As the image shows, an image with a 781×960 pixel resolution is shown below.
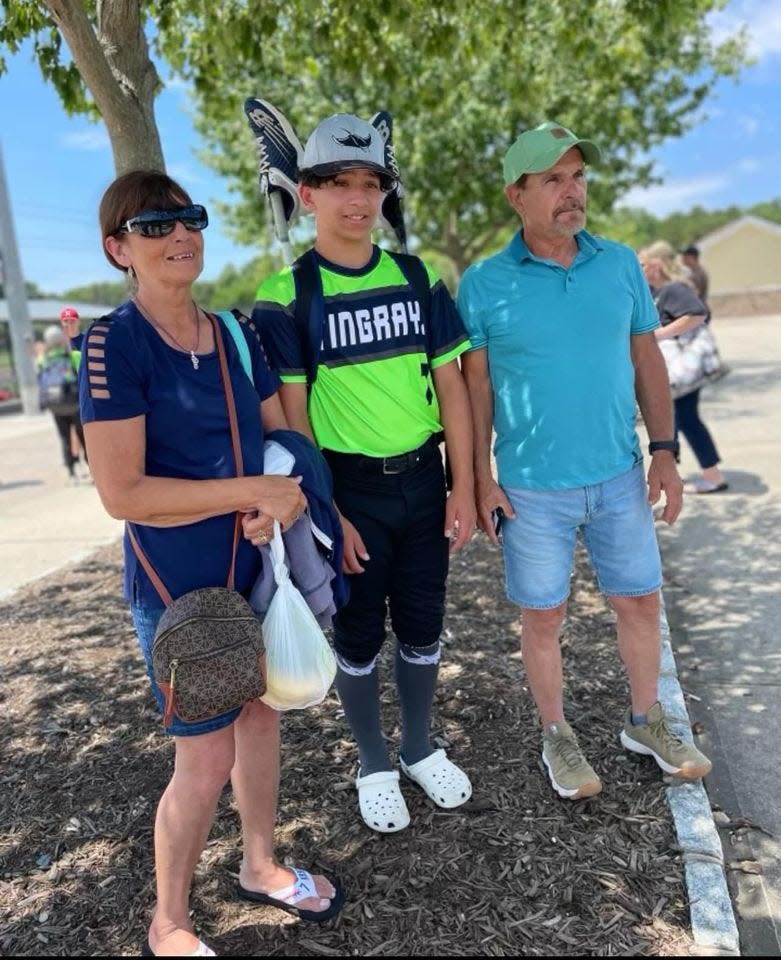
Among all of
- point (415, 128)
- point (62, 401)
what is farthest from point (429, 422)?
point (415, 128)

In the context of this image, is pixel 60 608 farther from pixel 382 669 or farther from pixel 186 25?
pixel 186 25

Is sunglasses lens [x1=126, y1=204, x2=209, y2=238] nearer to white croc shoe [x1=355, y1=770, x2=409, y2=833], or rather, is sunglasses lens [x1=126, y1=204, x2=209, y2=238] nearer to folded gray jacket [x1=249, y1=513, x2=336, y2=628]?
folded gray jacket [x1=249, y1=513, x2=336, y2=628]

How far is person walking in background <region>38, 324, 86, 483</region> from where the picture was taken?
866 cm

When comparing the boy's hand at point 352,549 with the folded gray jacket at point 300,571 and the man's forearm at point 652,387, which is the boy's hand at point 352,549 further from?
the man's forearm at point 652,387

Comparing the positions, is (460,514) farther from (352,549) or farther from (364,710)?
(364,710)

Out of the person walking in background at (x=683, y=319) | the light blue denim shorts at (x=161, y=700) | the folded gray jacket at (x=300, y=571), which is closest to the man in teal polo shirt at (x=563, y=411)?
the folded gray jacket at (x=300, y=571)

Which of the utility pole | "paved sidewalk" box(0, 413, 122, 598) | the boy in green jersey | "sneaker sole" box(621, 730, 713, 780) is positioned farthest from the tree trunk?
the utility pole

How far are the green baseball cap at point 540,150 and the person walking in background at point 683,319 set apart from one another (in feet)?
12.8

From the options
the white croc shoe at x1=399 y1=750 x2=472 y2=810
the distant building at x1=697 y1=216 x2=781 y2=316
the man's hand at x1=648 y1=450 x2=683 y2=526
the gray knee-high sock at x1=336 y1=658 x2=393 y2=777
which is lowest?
the white croc shoe at x1=399 y1=750 x2=472 y2=810

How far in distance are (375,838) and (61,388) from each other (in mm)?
7365

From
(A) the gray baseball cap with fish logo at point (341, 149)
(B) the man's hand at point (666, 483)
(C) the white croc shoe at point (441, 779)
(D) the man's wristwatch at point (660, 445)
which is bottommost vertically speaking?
(C) the white croc shoe at point (441, 779)

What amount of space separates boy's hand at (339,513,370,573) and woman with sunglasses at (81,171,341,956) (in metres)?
0.36

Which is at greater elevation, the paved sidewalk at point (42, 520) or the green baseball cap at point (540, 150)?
the green baseball cap at point (540, 150)

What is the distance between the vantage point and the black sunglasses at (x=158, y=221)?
1896 millimetres
